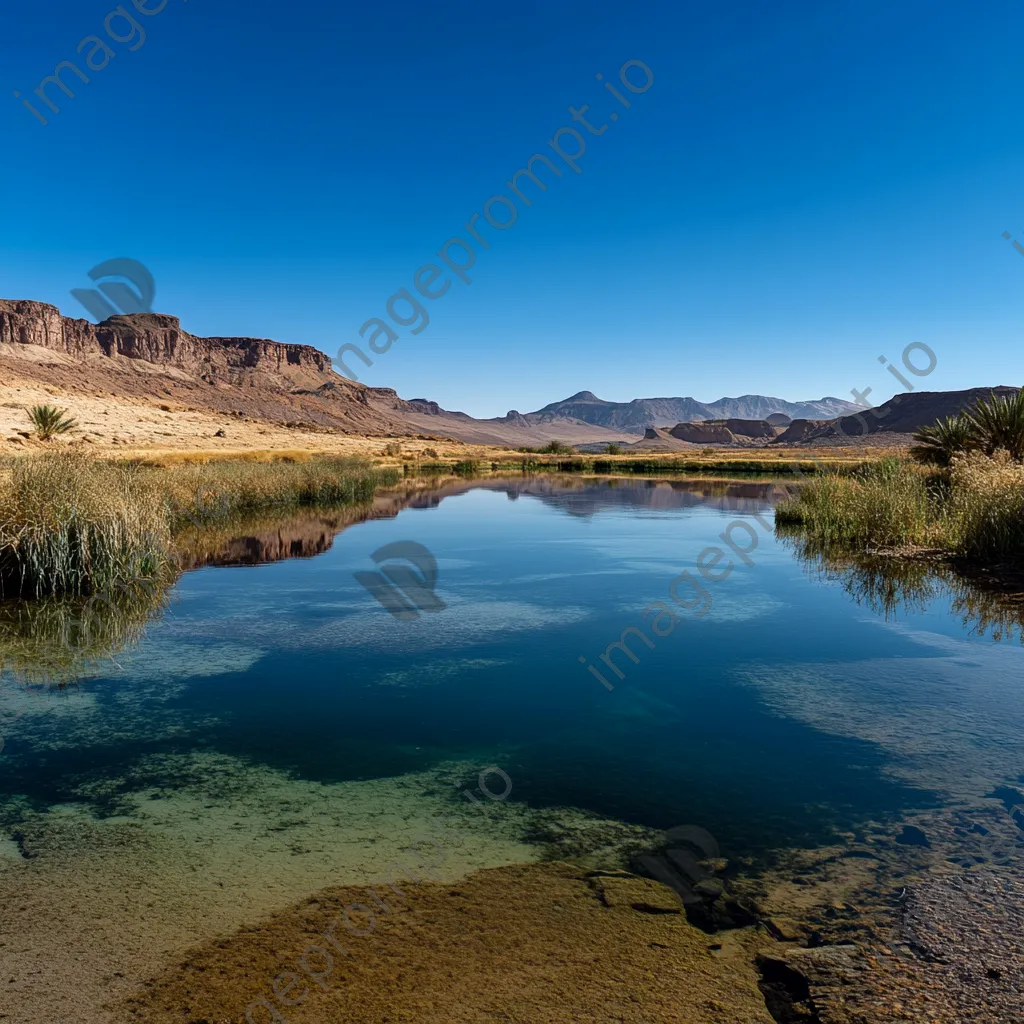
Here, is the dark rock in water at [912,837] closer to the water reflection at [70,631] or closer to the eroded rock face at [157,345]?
the water reflection at [70,631]

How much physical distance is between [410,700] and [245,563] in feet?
32.1

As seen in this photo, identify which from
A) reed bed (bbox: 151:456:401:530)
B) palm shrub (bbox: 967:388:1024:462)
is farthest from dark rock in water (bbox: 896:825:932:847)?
palm shrub (bbox: 967:388:1024:462)

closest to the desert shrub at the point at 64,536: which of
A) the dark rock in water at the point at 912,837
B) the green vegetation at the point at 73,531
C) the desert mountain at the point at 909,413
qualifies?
the green vegetation at the point at 73,531

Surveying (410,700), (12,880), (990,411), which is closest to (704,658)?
(410,700)

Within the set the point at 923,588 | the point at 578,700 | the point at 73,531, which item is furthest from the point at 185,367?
the point at 578,700

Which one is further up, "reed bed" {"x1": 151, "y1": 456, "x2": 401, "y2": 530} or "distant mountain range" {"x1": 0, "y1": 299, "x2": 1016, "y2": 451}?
"distant mountain range" {"x1": 0, "y1": 299, "x2": 1016, "y2": 451}

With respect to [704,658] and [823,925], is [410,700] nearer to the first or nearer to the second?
[704,658]

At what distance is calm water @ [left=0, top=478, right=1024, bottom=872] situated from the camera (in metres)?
5.69

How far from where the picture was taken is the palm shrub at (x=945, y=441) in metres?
21.6

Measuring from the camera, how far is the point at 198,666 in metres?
8.94

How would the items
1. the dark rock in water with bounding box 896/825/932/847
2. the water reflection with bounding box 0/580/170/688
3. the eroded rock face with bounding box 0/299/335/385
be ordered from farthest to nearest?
the eroded rock face with bounding box 0/299/335/385 < the water reflection with bounding box 0/580/170/688 < the dark rock in water with bounding box 896/825/932/847

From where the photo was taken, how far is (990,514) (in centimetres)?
1487

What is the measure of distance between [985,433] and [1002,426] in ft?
1.45

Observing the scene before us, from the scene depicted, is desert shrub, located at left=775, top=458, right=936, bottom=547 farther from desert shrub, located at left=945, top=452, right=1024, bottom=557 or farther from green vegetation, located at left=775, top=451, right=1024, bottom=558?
desert shrub, located at left=945, top=452, right=1024, bottom=557
